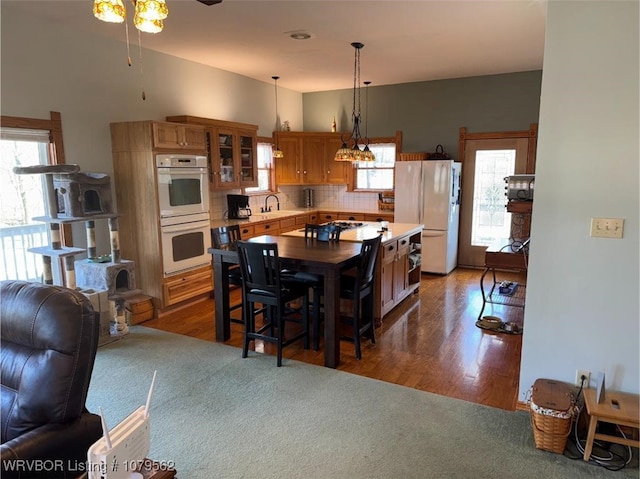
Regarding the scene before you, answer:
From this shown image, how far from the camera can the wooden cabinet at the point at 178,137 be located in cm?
429

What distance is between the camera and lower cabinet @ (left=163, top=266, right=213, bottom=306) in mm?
4590

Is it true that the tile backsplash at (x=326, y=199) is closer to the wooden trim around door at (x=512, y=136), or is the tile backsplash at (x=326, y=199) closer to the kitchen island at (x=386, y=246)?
the kitchen island at (x=386, y=246)

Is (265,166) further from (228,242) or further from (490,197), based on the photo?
(490,197)

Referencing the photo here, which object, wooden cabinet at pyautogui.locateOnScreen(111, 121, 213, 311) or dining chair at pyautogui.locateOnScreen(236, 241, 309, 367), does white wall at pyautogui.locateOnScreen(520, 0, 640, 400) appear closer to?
dining chair at pyautogui.locateOnScreen(236, 241, 309, 367)

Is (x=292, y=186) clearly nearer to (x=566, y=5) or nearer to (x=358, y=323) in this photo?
(x=358, y=323)

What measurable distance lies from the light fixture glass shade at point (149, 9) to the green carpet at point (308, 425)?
2.18m

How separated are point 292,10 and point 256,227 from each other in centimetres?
286

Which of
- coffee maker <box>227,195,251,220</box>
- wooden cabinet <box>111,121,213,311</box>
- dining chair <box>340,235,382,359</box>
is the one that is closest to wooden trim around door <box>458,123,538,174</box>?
coffee maker <box>227,195,251,220</box>

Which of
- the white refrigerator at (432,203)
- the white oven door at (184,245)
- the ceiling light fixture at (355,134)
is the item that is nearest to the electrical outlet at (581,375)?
the ceiling light fixture at (355,134)

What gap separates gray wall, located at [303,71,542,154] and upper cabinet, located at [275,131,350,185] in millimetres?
427

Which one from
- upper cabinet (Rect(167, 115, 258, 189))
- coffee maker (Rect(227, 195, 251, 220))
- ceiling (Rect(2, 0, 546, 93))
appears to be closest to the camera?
ceiling (Rect(2, 0, 546, 93))

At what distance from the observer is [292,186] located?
753cm

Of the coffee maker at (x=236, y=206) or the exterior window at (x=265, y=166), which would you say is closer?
the coffee maker at (x=236, y=206)

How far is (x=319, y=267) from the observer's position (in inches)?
129
